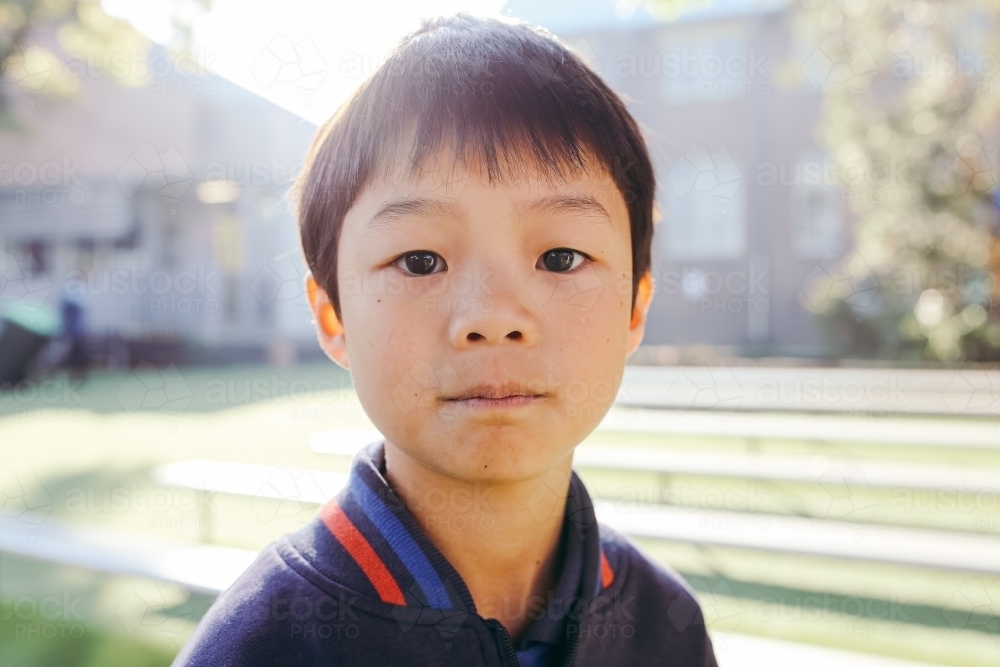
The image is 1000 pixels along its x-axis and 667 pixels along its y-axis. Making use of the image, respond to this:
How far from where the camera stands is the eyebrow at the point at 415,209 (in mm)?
794

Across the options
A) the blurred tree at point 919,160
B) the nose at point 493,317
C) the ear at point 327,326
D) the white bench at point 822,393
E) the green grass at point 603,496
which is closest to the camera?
the nose at point 493,317

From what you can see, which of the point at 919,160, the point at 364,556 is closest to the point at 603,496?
the point at 364,556

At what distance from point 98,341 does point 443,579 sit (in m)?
12.1

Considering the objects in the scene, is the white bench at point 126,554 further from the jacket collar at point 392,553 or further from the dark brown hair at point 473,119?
the dark brown hair at point 473,119

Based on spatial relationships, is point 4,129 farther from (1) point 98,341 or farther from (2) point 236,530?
(2) point 236,530

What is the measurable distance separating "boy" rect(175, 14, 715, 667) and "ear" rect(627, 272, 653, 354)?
3.7 inches

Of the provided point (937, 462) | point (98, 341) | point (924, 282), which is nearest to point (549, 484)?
point (937, 462)

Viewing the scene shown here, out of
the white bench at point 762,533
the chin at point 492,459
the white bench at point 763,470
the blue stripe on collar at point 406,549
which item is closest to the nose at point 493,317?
the chin at point 492,459

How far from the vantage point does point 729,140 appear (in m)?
13.2

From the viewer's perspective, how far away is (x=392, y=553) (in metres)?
0.88

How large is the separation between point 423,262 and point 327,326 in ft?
0.86

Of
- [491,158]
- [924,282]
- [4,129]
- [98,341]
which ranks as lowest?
[98,341]

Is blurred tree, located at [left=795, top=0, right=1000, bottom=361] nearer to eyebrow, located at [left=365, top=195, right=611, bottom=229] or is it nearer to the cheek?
eyebrow, located at [left=365, top=195, right=611, bottom=229]

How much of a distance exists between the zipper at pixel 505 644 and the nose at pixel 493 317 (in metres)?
0.34
